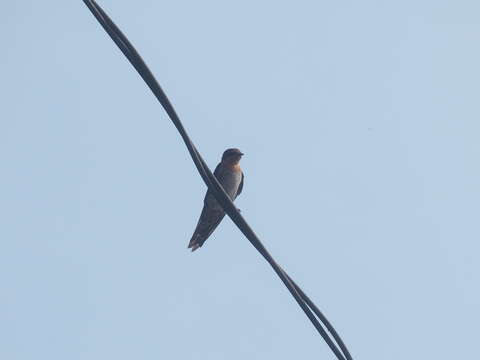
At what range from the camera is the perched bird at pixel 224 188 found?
10734 mm

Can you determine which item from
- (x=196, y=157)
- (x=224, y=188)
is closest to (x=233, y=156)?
(x=224, y=188)

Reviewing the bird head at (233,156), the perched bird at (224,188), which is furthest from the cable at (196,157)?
the bird head at (233,156)

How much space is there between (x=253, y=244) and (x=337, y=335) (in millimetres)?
536

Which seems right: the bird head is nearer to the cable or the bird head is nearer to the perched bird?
the perched bird

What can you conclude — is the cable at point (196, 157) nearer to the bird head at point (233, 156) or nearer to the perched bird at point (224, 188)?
the perched bird at point (224, 188)

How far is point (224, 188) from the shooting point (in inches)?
462

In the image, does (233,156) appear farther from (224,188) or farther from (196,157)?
(196,157)

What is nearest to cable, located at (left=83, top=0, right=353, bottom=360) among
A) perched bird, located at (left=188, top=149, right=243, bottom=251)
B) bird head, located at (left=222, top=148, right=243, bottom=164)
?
perched bird, located at (left=188, top=149, right=243, bottom=251)

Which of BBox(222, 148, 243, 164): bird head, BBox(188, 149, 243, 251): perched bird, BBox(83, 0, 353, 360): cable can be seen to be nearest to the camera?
BBox(83, 0, 353, 360): cable

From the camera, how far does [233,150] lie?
40.8 ft

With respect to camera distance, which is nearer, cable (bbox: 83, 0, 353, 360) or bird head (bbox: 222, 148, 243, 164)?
cable (bbox: 83, 0, 353, 360)

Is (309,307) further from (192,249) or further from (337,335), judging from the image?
(192,249)

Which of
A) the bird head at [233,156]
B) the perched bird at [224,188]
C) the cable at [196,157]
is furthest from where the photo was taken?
the bird head at [233,156]

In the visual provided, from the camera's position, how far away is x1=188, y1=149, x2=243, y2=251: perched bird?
1073 centimetres
